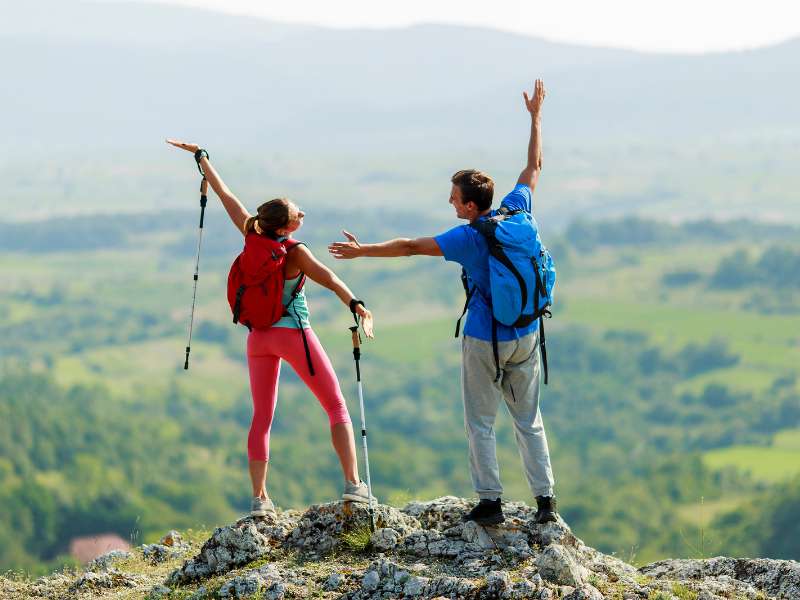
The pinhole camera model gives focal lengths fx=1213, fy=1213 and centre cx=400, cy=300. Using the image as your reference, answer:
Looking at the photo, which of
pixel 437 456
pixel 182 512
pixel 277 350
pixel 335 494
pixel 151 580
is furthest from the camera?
pixel 437 456

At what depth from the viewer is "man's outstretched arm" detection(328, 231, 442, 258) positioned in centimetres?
859

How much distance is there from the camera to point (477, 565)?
29.6 feet

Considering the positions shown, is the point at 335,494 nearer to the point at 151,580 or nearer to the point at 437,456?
the point at 437,456

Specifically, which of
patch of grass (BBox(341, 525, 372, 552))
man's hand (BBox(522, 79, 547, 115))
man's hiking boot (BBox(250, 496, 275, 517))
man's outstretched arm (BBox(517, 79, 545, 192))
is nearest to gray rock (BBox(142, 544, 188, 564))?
man's hiking boot (BBox(250, 496, 275, 517))

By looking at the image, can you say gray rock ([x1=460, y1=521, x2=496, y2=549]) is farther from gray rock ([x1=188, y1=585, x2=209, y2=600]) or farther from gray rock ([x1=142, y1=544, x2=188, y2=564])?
gray rock ([x1=142, y1=544, x2=188, y2=564])

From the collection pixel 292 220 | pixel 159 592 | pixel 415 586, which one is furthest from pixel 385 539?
pixel 292 220

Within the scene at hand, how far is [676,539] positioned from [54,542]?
187 feet

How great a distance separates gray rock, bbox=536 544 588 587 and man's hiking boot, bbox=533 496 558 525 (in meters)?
0.67

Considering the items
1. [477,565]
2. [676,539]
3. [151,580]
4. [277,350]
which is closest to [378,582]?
[477,565]

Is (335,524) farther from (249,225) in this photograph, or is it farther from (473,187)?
(473,187)

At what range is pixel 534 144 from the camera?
32.5 feet

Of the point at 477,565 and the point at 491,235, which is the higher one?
the point at 491,235

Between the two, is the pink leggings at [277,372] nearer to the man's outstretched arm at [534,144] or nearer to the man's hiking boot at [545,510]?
the man's hiking boot at [545,510]

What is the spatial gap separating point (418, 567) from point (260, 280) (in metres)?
2.56
